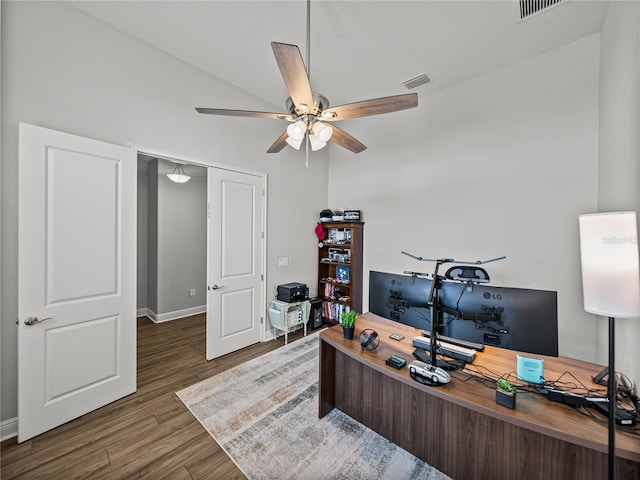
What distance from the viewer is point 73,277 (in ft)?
6.55

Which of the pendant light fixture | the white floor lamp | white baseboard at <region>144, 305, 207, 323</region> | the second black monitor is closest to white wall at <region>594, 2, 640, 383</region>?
the second black monitor

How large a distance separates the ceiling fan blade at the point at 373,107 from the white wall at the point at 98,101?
1768mm

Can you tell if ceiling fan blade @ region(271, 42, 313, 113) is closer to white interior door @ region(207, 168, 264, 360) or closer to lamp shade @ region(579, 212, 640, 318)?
lamp shade @ region(579, 212, 640, 318)

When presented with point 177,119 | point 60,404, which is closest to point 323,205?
point 177,119

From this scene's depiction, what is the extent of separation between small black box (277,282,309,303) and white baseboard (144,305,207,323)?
214 centimetres

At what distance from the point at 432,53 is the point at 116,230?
3.51 m

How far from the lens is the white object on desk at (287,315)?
3.45 meters

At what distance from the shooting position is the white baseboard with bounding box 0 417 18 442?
1781mm

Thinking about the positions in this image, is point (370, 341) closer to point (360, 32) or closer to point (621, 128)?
point (621, 128)

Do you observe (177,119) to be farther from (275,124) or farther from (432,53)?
(432,53)

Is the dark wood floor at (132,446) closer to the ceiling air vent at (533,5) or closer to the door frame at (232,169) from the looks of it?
the door frame at (232,169)

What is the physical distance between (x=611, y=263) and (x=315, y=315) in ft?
11.5

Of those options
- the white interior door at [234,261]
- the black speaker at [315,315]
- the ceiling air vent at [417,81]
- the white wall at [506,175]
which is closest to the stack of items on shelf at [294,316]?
the black speaker at [315,315]

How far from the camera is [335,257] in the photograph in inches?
168
